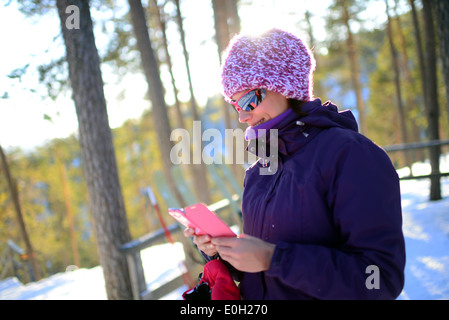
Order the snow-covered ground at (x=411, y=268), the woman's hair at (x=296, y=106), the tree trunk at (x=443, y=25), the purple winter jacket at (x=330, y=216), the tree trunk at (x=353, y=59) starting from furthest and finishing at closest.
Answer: the tree trunk at (x=353, y=59), the tree trunk at (x=443, y=25), the snow-covered ground at (x=411, y=268), the woman's hair at (x=296, y=106), the purple winter jacket at (x=330, y=216)

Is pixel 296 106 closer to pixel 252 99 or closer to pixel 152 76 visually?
pixel 252 99

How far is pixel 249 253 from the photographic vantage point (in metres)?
1.21

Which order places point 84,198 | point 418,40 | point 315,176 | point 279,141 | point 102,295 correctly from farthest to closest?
point 84,198 → point 418,40 → point 102,295 → point 279,141 → point 315,176

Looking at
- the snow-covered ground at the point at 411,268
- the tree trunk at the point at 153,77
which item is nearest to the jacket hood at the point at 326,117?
the snow-covered ground at the point at 411,268

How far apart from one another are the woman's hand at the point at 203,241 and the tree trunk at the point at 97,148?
3399 mm

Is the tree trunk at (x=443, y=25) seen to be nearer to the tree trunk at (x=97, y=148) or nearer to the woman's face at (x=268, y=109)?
the tree trunk at (x=97, y=148)

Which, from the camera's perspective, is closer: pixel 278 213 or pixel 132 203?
pixel 278 213

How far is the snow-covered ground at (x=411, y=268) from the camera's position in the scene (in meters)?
4.41

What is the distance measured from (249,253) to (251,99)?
0.62m

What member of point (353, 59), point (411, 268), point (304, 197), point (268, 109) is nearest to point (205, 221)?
point (304, 197)
